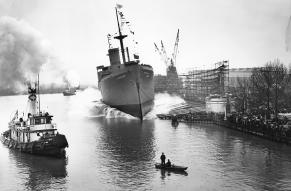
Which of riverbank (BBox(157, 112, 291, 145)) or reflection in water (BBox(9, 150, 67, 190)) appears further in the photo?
riverbank (BBox(157, 112, 291, 145))

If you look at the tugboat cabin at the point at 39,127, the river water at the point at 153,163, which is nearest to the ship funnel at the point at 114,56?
the river water at the point at 153,163

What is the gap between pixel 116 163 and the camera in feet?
152

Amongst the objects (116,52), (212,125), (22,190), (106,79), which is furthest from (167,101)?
(22,190)

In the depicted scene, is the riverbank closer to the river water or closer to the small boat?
the river water

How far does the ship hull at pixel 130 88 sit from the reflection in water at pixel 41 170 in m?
47.9

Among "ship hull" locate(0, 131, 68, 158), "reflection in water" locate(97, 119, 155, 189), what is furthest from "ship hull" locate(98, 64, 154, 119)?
"ship hull" locate(0, 131, 68, 158)

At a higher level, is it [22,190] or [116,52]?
[116,52]

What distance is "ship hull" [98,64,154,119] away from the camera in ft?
328

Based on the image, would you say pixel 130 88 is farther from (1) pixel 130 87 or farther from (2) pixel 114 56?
(2) pixel 114 56

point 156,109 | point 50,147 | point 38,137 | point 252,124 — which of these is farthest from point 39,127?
point 156,109

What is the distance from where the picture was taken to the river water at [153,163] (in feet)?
120

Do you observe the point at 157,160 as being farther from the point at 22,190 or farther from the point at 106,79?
the point at 106,79

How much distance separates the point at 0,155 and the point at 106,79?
58897mm

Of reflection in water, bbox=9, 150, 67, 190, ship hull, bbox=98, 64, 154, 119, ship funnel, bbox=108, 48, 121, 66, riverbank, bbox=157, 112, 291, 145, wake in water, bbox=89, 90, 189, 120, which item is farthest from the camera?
ship funnel, bbox=108, 48, 121, 66
